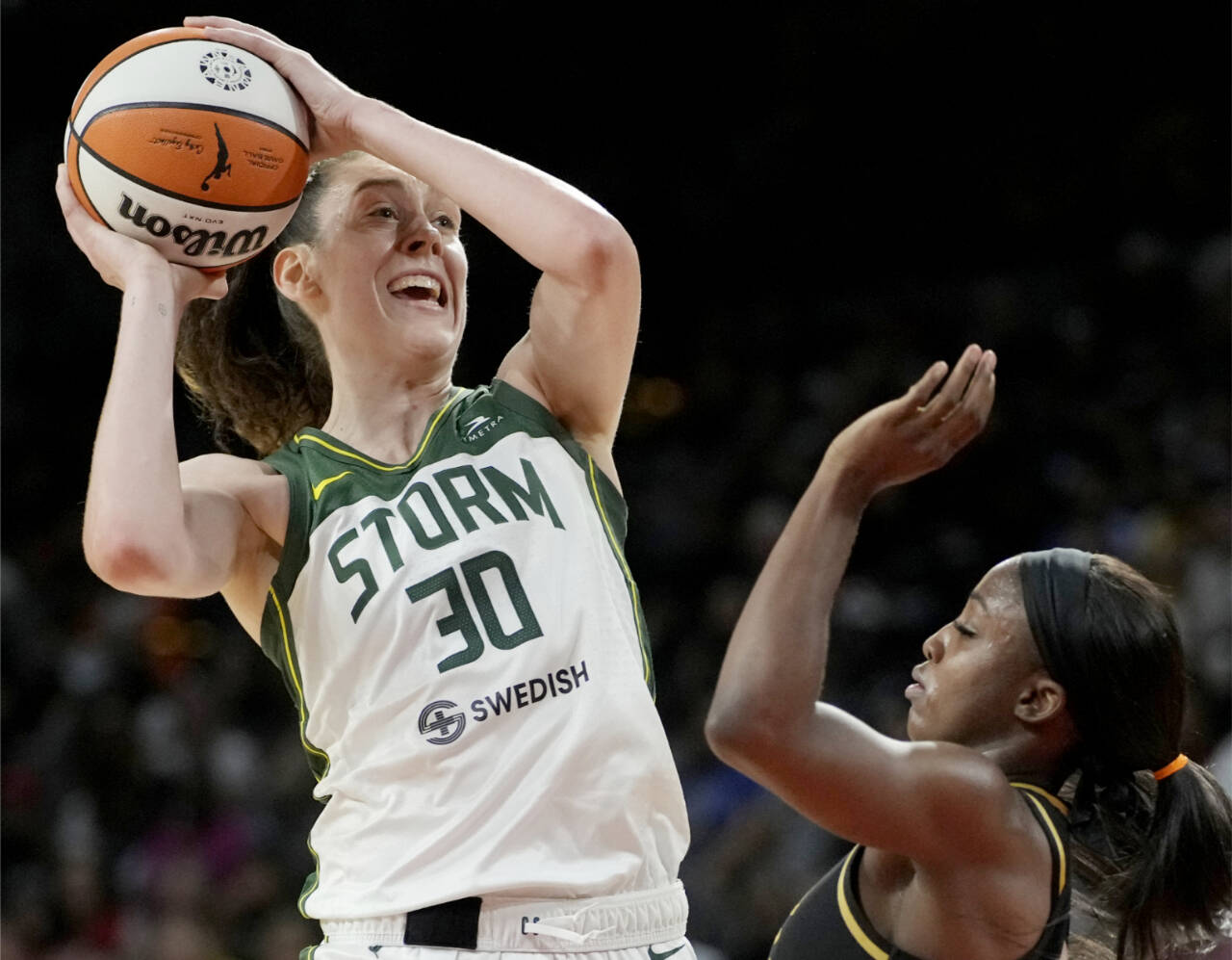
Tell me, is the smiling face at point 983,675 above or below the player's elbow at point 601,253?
below

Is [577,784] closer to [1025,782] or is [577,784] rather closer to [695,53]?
[1025,782]

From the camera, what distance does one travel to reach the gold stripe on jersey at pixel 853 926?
8.37 ft

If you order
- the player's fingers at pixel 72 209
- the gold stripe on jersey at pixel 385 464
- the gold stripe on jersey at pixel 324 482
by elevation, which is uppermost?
the player's fingers at pixel 72 209

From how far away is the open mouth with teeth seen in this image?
2.95m

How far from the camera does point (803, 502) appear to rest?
7.52ft

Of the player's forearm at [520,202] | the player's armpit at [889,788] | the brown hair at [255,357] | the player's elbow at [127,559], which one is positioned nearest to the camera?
the player's armpit at [889,788]

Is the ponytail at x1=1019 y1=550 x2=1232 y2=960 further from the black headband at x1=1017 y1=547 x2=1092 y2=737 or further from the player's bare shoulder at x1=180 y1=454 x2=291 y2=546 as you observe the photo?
the player's bare shoulder at x1=180 y1=454 x2=291 y2=546

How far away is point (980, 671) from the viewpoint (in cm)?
262

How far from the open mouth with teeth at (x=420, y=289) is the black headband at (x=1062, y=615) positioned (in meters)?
1.16

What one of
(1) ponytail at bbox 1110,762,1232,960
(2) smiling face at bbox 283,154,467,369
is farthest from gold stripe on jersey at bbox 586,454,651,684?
(1) ponytail at bbox 1110,762,1232,960

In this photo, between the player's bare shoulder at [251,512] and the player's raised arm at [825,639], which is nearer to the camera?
→ the player's raised arm at [825,639]

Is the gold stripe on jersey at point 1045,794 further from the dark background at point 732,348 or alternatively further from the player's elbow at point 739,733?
the dark background at point 732,348

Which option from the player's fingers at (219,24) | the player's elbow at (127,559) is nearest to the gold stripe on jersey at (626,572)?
the player's elbow at (127,559)

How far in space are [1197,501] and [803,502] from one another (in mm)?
5029
